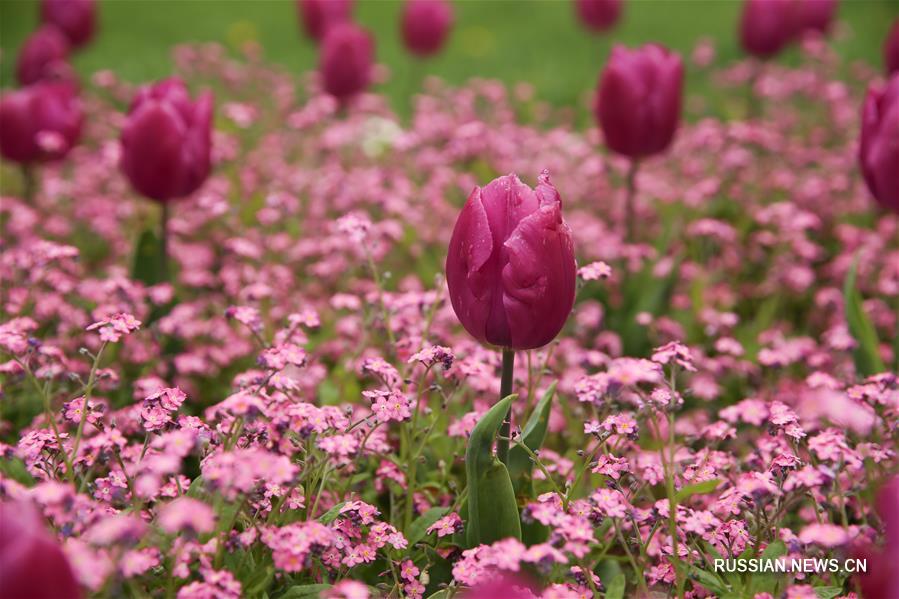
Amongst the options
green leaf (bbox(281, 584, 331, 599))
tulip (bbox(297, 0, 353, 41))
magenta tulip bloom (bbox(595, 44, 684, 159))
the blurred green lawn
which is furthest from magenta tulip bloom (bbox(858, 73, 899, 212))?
tulip (bbox(297, 0, 353, 41))

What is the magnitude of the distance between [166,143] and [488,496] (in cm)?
151

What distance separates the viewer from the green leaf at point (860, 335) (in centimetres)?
228

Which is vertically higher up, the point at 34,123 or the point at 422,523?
the point at 34,123

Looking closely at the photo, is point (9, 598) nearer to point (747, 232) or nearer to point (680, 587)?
point (680, 587)

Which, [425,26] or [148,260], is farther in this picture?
[425,26]

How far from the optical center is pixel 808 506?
6.82ft

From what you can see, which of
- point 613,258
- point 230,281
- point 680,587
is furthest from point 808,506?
point 230,281

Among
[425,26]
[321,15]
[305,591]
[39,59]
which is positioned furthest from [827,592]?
[321,15]

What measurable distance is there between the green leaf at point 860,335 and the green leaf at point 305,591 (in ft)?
4.96

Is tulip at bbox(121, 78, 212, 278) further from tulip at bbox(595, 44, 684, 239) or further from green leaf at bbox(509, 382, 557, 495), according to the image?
green leaf at bbox(509, 382, 557, 495)

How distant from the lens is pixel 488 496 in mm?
1527

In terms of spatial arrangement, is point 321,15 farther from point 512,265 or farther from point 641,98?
point 512,265

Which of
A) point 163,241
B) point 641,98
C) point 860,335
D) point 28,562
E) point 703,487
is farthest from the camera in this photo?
point 641,98

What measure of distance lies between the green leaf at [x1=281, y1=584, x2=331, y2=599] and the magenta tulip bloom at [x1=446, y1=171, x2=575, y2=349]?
49 centimetres
